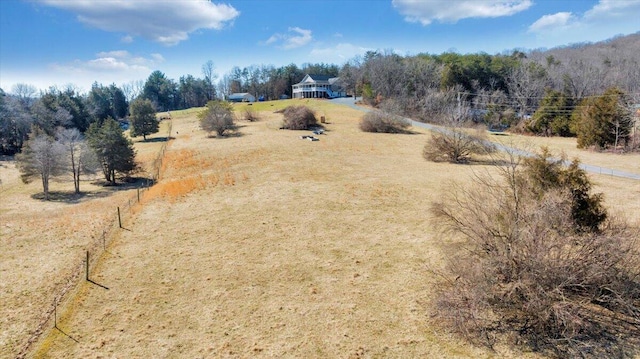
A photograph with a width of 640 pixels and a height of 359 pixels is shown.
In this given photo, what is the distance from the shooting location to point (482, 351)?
1116 cm

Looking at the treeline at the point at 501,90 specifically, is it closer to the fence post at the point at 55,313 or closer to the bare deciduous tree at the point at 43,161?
the bare deciduous tree at the point at 43,161

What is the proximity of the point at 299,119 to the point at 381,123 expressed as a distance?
13317mm

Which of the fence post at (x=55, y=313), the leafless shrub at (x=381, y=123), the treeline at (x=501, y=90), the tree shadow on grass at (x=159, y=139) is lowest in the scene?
the fence post at (x=55, y=313)

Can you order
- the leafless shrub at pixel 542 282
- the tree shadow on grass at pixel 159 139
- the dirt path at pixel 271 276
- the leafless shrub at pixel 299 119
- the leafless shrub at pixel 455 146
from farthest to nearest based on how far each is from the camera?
the tree shadow on grass at pixel 159 139
the leafless shrub at pixel 299 119
the leafless shrub at pixel 455 146
the dirt path at pixel 271 276
the leafless shrub at pixel 542 282

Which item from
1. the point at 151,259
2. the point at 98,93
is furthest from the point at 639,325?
the point at 98,93

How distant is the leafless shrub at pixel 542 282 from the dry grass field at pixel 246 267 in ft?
4.02

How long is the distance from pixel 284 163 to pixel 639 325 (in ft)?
96.4

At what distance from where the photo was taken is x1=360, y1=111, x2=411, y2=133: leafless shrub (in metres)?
56.9

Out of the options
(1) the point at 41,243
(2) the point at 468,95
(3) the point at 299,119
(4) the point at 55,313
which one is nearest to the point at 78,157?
(1) the point at 41,243

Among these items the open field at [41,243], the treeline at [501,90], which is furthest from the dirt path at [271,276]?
the treeline at [501,90]

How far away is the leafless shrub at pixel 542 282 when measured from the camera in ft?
35.3

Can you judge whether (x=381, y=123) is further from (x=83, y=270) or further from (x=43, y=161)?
(x=83, y=270)

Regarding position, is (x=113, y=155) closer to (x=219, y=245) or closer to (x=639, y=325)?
(x=219, y=245)

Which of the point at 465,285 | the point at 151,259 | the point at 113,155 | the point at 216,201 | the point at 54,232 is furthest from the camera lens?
the point at 113,155
